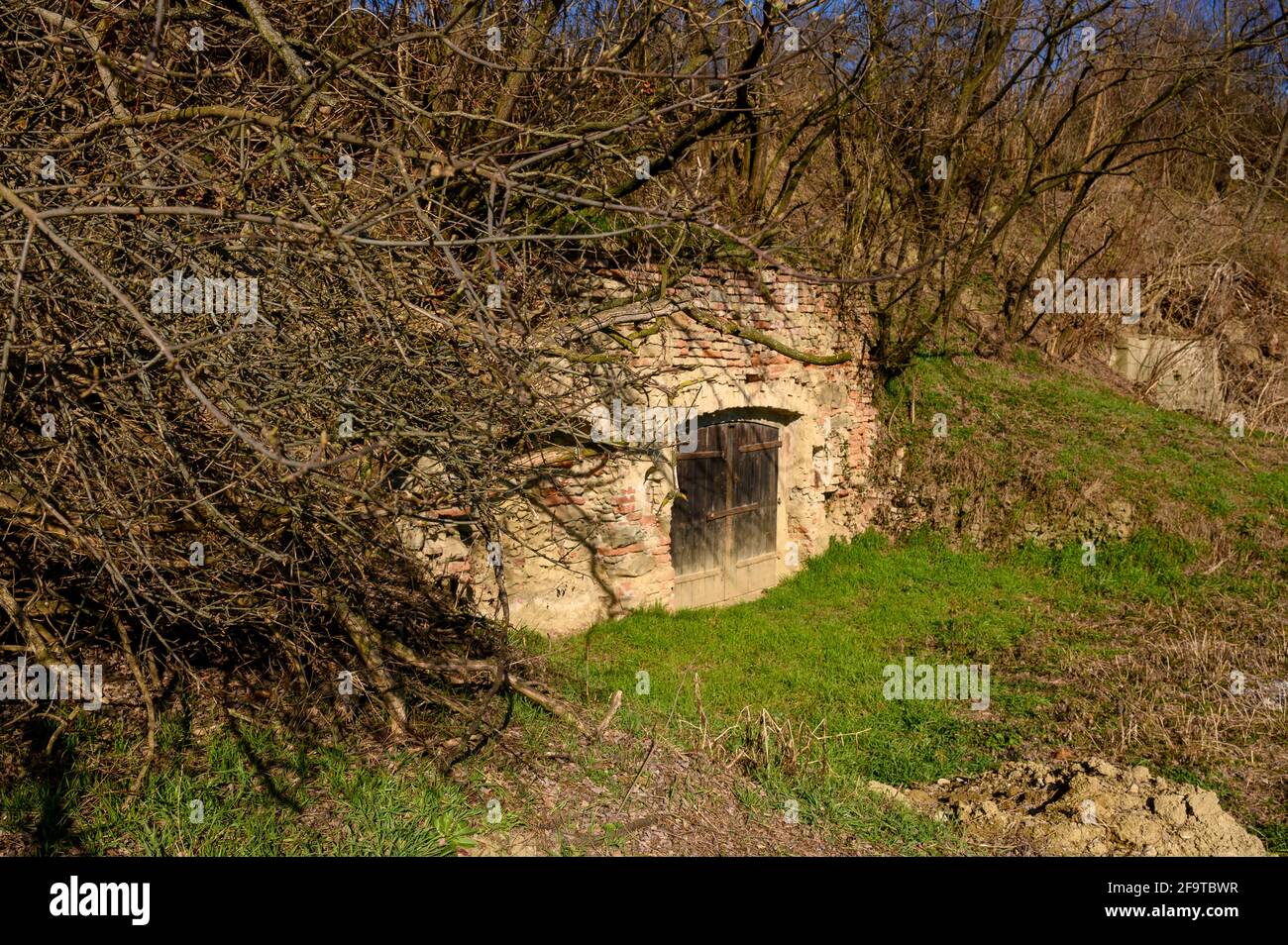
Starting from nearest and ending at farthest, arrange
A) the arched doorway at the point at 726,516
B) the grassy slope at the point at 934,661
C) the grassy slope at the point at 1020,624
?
1. the grassy slope at the point at 934,661
2. the grassy slope at the point at 1020,624
3. the arched doorway at the point at 726,516

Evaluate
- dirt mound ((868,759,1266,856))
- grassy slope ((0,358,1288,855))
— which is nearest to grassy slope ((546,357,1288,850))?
grassy slope ((0,358,1288,855))

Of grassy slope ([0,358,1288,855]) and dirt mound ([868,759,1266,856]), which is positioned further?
dirt mound ([868,759,1266,856])

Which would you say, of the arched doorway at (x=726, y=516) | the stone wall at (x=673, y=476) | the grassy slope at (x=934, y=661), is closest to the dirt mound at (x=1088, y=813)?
the grassy slope at (x=934, y=661)

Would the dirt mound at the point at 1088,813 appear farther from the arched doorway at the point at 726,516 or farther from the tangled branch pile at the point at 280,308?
the arched doorway at the point at 726,516

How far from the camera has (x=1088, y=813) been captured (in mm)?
4855

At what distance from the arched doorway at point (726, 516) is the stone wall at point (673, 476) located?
171 mm

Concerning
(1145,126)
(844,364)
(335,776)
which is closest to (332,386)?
(335,776)

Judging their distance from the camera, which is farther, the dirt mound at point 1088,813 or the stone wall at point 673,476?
the stone wall at point 673,476

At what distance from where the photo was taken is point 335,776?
414 cm

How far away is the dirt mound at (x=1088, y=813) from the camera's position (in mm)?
4664

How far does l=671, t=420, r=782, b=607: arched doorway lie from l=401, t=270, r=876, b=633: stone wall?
0.56ft

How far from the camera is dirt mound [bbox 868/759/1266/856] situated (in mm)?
4664

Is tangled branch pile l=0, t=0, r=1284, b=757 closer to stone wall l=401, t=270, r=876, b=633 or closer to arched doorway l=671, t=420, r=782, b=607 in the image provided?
stone wall l=401, t=270, r=876, b=633
